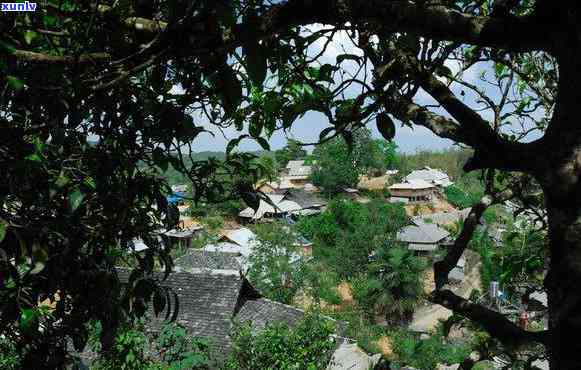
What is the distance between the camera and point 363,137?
44219 mm

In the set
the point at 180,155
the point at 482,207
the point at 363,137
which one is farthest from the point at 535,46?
the point at 363,137

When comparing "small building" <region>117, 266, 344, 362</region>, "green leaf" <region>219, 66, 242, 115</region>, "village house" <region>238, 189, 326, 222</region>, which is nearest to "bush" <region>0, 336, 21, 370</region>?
"green leaf" <region>219, 66, 242, 115</region>

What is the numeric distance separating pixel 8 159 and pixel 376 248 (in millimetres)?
21069

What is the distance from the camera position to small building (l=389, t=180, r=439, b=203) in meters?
37.5

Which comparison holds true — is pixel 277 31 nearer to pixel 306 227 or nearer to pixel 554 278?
pixel 554 278

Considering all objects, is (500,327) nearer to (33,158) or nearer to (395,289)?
(33,158)

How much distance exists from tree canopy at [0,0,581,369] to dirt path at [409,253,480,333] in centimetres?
1553

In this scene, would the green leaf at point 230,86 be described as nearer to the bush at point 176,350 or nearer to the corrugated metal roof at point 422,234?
the bush at point 176,350

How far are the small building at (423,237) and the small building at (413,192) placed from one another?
1160cm

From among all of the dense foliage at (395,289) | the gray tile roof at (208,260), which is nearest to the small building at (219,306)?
the gray tile roof at (208,260)

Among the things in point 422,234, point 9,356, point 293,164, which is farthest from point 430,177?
point 9,356

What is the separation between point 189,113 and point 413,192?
37.7 m

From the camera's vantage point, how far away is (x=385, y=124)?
3.74 feet

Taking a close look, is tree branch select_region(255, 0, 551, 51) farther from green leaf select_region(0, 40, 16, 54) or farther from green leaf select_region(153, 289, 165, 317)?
green leaf select_region(153, 289, 165, 317)
